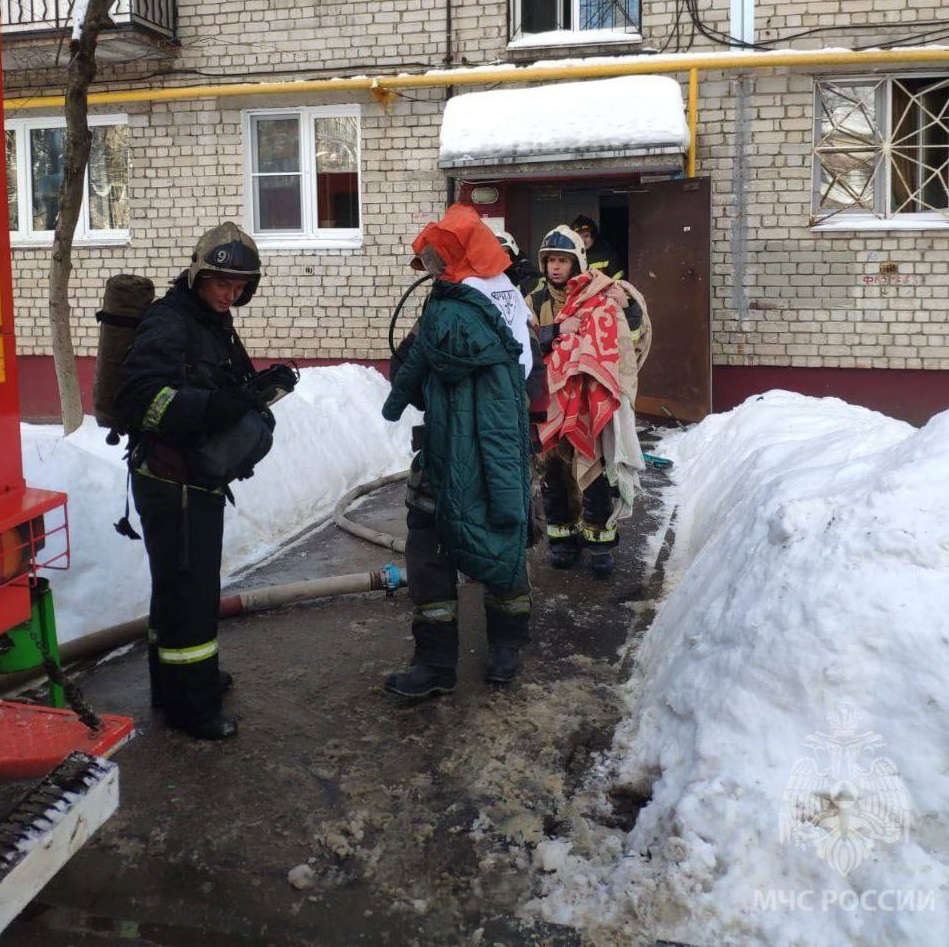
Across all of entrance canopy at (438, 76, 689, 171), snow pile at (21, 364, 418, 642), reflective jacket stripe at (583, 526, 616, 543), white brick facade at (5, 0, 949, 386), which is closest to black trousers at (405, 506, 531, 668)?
reflective jacket stripe at (583, 526, 616, 543)

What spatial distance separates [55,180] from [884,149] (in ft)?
31.7

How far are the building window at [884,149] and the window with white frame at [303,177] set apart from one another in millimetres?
5220

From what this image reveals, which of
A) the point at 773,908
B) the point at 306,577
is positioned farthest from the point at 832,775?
the point at 306,577

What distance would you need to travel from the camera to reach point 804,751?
2402mm

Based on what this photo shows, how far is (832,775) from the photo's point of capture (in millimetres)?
2330

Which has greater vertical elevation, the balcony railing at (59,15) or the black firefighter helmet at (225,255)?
the balcony railing at (59,15)

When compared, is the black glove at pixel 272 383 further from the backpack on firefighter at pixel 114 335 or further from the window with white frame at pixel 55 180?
the window with white frame at pixel 55 180

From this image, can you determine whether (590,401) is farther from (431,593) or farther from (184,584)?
(184,584)

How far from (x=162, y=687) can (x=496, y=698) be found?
4.05 ft

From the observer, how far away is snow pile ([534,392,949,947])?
2.16m

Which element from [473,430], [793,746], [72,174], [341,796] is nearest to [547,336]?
[473,430]

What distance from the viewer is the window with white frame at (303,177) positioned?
1117 cm

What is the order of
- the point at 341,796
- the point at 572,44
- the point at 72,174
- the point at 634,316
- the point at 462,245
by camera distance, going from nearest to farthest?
the point at 341,796 → the point at 462,245 → the point at 634,316 → the point at 72,174 → the point at 572,44

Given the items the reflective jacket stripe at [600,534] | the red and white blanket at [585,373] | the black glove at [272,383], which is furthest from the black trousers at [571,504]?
the black glove at [272,383]
